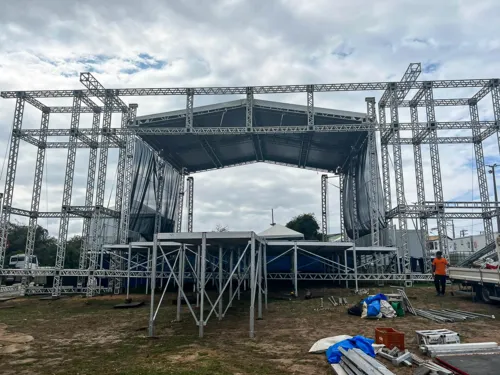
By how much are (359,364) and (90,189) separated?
22150 mm

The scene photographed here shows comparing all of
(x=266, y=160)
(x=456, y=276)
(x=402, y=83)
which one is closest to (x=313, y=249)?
(x=456, y=276)

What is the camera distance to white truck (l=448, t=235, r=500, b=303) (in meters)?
13.3

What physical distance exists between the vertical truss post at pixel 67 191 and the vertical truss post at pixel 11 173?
3.28 m

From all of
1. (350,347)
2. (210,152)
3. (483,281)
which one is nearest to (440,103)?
(483,281)

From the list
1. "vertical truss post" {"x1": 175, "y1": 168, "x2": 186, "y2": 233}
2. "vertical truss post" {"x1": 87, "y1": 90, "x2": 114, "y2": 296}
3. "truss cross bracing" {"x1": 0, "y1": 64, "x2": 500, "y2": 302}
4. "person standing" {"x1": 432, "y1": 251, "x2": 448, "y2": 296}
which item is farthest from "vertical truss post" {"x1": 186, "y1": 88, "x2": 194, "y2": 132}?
"person standing" {"x1": 432, "y1": 251, "x2": 448, "y2": 296}

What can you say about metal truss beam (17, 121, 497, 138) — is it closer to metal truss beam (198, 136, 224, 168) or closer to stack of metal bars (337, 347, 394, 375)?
metal truss beam (198, 136, 224, 168)

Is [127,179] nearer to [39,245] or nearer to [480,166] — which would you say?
[480,166]

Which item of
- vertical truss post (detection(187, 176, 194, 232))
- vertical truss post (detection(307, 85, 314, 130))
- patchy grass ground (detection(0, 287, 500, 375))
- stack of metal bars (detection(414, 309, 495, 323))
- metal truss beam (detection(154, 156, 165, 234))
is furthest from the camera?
vertical truss post (detection(187, 176, 194, 232))

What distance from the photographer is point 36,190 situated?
80.4 feet

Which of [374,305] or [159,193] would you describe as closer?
[374,305]

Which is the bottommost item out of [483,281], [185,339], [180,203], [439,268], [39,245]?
[185,339]

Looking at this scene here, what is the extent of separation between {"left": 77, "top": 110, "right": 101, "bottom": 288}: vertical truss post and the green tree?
88.1ft

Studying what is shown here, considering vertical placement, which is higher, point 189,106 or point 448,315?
point 189,106

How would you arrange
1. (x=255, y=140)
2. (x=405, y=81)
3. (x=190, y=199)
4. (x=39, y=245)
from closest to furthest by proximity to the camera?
(x=405, y=81) < (x=255, y=140) < (x=190, y=199) < (x=39, y=245)
